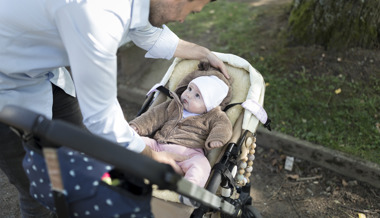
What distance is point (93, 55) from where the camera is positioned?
55.7 inches

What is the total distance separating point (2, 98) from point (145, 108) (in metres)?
1.16

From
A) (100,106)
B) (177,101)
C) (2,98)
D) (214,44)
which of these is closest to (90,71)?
(100,106)

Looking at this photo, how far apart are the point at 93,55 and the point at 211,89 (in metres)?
1.30

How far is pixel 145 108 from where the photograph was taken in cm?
282

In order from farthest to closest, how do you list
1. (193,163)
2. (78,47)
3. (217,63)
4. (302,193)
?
1. (302,193)
2. (217,63)
3. (193,163)
4. (78,47)

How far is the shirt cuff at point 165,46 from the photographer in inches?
92.0

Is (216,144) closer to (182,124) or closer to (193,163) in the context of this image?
(193,163)

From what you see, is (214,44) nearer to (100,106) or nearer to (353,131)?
(353,131)

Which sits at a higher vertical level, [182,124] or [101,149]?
[101,149]

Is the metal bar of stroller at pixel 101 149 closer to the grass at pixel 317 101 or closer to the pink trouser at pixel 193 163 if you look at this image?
the pink trouser at pixel 193 163

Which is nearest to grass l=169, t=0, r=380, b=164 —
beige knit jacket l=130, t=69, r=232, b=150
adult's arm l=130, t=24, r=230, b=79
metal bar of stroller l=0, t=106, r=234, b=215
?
beige knit jacket l=130, t=69, r=232, b=150

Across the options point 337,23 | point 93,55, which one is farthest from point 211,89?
point 337,23

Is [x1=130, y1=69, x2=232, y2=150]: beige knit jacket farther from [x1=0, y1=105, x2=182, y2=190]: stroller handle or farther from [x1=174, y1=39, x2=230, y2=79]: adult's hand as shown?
[x1=0, y1=105, x2=182, y2=190]: stroller handle

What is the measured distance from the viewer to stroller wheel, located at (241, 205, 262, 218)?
257cm
